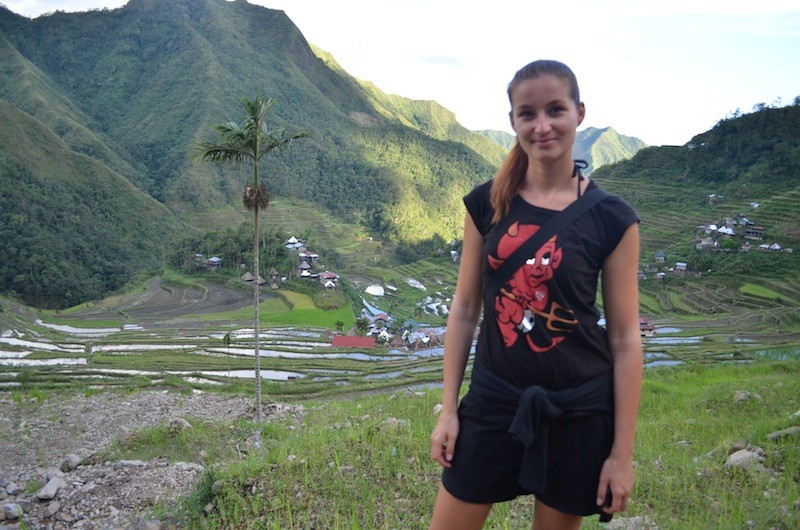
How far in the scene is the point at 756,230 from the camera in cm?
4506

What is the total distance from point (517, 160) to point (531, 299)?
0.47 meters

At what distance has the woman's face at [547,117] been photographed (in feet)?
5.21

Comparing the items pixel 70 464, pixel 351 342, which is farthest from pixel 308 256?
pixel 70 464

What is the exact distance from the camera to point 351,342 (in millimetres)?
31594

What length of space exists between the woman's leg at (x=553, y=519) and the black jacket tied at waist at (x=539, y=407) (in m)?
0.13

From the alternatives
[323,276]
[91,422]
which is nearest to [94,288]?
[323,276]

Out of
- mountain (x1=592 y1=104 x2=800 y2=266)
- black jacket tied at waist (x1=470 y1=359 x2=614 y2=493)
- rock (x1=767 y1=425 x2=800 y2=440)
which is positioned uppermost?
mountain (x1=592 y1=104 x2=800 y2=266)

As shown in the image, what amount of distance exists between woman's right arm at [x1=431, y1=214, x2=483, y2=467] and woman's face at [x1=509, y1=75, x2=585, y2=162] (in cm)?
31

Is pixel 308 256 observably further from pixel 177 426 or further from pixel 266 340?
pixel 177 426

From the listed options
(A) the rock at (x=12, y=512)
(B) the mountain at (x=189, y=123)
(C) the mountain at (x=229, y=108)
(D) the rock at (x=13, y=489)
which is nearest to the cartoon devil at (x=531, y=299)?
(A) the rock at (x=12, y=512)

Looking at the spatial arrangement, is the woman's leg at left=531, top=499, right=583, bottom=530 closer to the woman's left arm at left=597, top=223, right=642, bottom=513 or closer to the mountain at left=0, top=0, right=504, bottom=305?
the woman's left arm at left=597, top=223, right=642, bottom=513

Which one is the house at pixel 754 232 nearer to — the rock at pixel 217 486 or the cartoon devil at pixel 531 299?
the rock at pixel 217 486

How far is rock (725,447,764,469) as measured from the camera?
12.2 feet

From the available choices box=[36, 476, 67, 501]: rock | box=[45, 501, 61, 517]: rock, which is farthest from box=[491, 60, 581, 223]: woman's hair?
box=[36, 476, 67, 501]: rock
